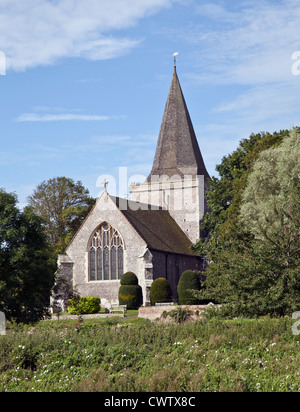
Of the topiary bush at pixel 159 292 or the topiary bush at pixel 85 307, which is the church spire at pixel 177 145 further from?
the topiary bush at pixel 85 307

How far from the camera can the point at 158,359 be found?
543 inches

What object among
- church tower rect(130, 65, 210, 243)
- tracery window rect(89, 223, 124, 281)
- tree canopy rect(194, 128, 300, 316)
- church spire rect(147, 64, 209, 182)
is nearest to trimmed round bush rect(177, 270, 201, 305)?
tracery window rect(89, 223, 124, 281)

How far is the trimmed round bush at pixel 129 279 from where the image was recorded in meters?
44.5

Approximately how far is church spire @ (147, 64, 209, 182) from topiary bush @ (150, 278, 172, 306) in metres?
16.8

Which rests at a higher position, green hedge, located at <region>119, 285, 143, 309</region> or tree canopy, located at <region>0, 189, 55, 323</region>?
tree canopy, located at <region>0, 189, 55, 323</region>

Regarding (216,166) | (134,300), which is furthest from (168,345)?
(216,166)

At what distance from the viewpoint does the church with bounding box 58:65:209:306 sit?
A: 1844 inches

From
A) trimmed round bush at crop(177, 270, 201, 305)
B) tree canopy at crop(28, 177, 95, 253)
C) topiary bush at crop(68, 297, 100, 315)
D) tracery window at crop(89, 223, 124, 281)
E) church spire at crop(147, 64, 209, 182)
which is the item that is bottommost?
topiary bush at crop(68, 297, 100, 315)

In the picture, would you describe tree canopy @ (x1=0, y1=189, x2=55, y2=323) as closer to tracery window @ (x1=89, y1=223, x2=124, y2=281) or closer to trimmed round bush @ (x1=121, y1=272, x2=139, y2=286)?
trimmed round bush @ (x1=121, y1=272, x2=139, y2=286)

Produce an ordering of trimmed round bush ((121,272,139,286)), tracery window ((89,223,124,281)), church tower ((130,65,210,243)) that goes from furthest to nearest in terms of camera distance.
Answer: church tower ((130,65,210,243))
tracery window ((89,223,124,281))
trimmed round bush ((121,272,139,286))

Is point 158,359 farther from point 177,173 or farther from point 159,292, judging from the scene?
point 177,173

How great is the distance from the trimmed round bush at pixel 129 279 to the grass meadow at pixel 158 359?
85.4ft

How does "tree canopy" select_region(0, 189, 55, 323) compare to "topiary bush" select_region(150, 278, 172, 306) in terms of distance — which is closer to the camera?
"tree canopy" select_region(0, 189, 55, 323)

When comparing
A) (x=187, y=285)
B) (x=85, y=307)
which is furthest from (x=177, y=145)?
(x=85, y=307)
